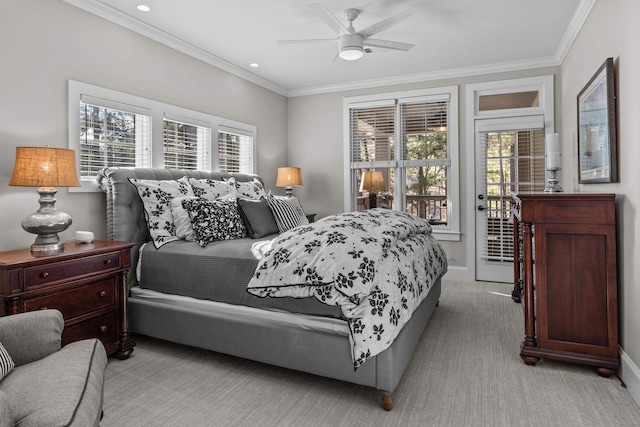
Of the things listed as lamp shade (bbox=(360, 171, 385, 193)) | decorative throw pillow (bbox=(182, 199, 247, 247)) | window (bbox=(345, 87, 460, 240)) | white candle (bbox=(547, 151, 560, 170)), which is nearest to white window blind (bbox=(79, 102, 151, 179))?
decorative throw pillow (bbox=(182, 199, 247, 247))

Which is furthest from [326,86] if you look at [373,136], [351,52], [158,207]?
[158,207]

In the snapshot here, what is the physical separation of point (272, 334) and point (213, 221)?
1035 millimetres

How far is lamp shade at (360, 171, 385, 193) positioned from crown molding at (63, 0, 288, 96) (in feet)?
6.21

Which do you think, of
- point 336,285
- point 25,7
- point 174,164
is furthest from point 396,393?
point 25,7

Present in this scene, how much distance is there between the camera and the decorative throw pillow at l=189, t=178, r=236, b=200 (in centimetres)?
335

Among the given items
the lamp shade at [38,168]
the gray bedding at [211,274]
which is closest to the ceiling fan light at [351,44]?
the gray bedding at [211,274]

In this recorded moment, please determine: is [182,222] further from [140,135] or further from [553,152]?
[553,152]

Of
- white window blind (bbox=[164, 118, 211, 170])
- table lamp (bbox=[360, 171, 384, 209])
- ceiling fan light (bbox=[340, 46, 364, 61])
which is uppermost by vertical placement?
ceiling fan light (bbox=[340, 46, 364, 61])

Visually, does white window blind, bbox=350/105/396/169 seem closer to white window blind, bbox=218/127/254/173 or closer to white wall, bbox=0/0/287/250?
white window blind, bbox=218/127/254/173

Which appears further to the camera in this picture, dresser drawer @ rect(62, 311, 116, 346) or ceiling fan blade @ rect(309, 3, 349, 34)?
ceiling fan blade @ rect(309, 3, 349, 34)

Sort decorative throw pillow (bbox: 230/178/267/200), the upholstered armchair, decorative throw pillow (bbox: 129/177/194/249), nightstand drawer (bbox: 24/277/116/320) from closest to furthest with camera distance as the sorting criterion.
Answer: the upholstered armchair
nightstand drawer (bbox: 24/277/116/320)
decorative throw pillow (bbox: 129/177/194/249)
decorative throw pillow (bbox: 230/178/267/200)

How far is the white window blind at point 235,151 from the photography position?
450 cm

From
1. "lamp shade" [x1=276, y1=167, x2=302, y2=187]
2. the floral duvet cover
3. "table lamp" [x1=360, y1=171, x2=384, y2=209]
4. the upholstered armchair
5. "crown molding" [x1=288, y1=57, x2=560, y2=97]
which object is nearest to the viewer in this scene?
the upholstered armchair

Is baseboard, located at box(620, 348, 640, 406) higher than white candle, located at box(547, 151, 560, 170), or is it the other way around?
white candle, located at box(547, 151, 560, 170)
